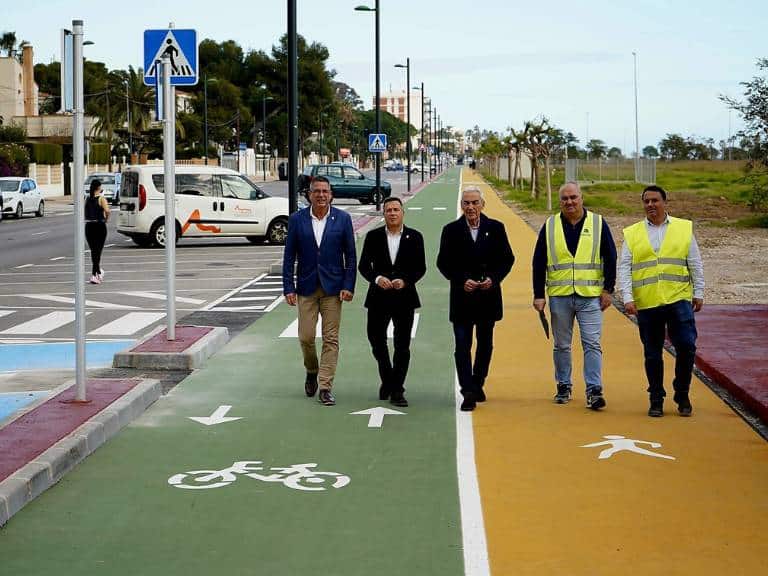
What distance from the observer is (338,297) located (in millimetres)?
10797

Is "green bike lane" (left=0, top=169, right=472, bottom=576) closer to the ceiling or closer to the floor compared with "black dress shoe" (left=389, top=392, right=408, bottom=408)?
closer to the floor

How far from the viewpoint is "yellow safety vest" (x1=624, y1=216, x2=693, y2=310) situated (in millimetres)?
10148

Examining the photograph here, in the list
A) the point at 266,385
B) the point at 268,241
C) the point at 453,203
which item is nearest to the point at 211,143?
the point at 453,203

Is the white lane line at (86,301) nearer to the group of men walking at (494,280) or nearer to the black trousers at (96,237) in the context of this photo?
the black trousers at (96,237)

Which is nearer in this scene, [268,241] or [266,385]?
[266,385]

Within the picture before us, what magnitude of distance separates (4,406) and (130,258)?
17422 millimetres

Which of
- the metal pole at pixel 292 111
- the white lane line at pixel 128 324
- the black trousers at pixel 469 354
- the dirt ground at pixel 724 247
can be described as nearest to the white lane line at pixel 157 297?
the white lane line at pixel 128 324

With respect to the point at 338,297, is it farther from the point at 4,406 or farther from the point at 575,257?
the point at 4,406

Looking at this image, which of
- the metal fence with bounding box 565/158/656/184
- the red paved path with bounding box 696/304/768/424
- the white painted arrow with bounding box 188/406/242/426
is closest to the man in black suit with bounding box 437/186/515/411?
the white painted arrow with bounding box 188/406/242/426

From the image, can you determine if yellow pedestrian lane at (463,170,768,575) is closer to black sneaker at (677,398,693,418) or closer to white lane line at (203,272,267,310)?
black sneaker at (677,398,693,418)

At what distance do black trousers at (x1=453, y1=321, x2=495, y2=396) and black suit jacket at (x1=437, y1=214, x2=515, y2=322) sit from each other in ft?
0.25

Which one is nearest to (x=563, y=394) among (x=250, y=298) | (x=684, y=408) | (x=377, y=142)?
(x=684, y=408)

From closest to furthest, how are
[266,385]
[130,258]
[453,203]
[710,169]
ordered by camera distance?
[266,385], [130,258], [453,203], [710,169]

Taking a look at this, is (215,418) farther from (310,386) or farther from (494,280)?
(494,280)
